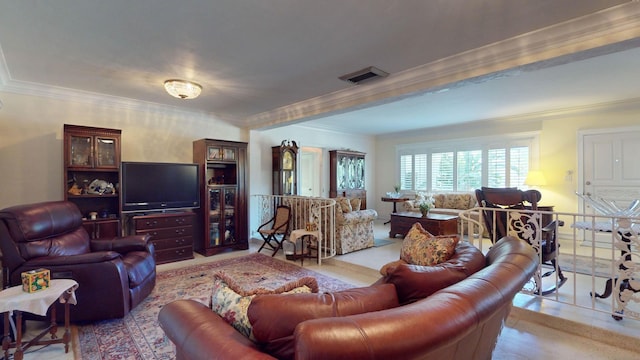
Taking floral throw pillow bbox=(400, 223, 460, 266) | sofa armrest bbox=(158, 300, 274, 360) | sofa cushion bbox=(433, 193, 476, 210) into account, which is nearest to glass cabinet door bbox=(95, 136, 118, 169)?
sofa armrest bbox=(158, 300, 274, 360)

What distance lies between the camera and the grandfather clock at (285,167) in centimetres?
637

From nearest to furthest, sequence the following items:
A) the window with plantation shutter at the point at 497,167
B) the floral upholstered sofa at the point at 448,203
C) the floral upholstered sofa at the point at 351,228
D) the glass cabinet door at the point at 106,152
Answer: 1. the glass cabinet door at the point at 106,152
2. the floral upholstered sofa at the point at 351,228
3. the window with plantation shutter at the point at 497,167
4. the floral upholstered sofa at the point at 448,203

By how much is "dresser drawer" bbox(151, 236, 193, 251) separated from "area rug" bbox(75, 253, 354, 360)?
0.54 metres

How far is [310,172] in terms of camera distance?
7809 mm

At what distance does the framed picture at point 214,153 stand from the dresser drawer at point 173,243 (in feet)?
4.52

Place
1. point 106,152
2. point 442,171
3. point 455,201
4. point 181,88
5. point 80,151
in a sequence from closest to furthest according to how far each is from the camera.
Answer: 1. point 181,88
2. point 80,151
3. point 106,152
4. point 455,201
5. point 442,171

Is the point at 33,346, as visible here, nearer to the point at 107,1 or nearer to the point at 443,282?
the point at 107,1

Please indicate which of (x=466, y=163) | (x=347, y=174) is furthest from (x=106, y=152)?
(x=466, y=163)

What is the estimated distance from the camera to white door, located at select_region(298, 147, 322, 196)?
7.68 m

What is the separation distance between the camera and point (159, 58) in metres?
3.04

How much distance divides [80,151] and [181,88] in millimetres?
1780

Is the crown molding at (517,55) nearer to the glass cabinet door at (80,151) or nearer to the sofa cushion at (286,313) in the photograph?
the sofa cushion at (286,313)

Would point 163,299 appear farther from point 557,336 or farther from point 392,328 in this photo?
point 557,336

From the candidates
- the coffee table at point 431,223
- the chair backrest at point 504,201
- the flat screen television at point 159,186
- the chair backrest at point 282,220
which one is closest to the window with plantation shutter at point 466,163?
the coffee table at point 431,223
